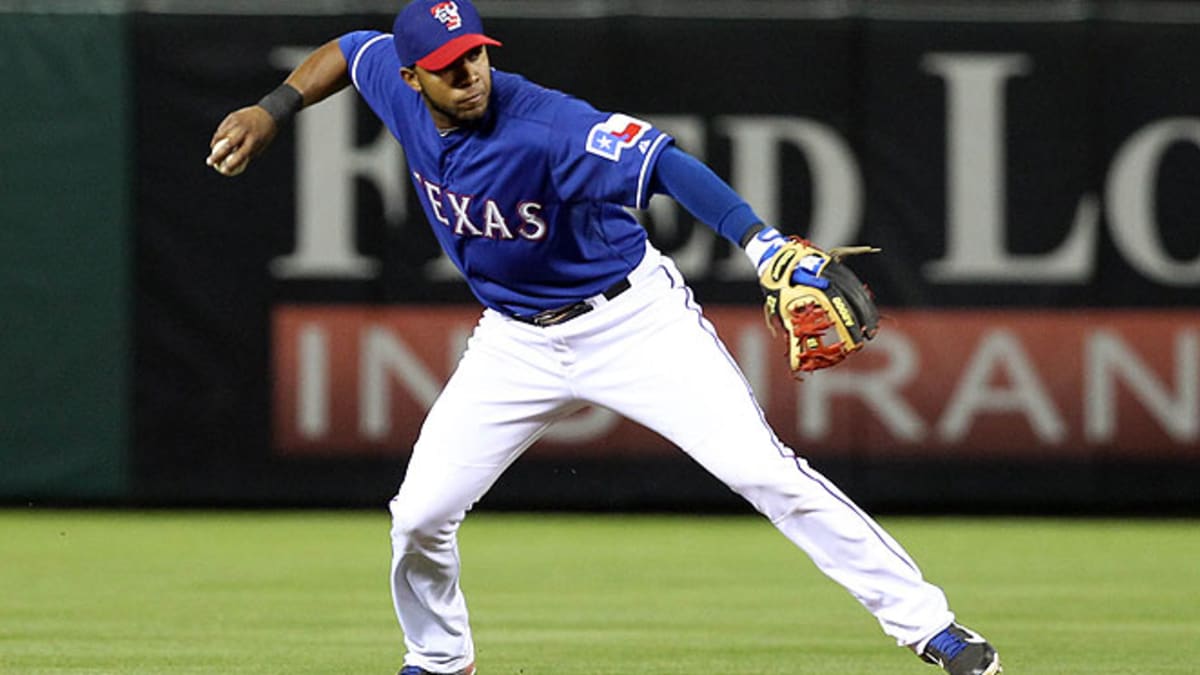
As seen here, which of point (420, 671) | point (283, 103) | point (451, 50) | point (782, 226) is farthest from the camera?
point (782, 226)

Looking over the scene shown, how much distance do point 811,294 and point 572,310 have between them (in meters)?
0.92

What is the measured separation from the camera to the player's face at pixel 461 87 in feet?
19.7

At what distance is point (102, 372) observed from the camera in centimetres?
1209

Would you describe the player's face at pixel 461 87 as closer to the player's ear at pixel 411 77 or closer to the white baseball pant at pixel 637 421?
the player's ear at pixel 411 77

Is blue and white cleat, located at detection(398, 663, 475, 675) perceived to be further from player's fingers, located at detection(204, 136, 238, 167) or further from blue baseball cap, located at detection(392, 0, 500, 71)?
blue baseball cap, located at detection(392, 0, 500, 71)

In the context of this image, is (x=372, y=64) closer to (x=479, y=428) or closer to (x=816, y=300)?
(x=479, y=428)

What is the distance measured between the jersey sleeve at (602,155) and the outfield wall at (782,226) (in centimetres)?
592

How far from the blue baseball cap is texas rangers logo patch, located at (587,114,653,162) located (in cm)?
44

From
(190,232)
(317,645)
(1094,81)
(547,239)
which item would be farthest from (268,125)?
(1094,81)

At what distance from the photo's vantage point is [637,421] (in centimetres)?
621

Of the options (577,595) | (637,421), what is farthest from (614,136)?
(577,595)

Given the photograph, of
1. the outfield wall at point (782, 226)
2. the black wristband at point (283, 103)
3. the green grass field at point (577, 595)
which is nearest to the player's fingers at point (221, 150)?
the black wristband at point (283, 103)

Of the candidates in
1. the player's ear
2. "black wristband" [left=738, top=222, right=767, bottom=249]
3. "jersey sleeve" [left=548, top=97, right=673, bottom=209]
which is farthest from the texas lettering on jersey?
"black wristband" [left=738, top=222, right=767, bottom=249]

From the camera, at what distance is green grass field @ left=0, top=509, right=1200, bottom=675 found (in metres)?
7.30
